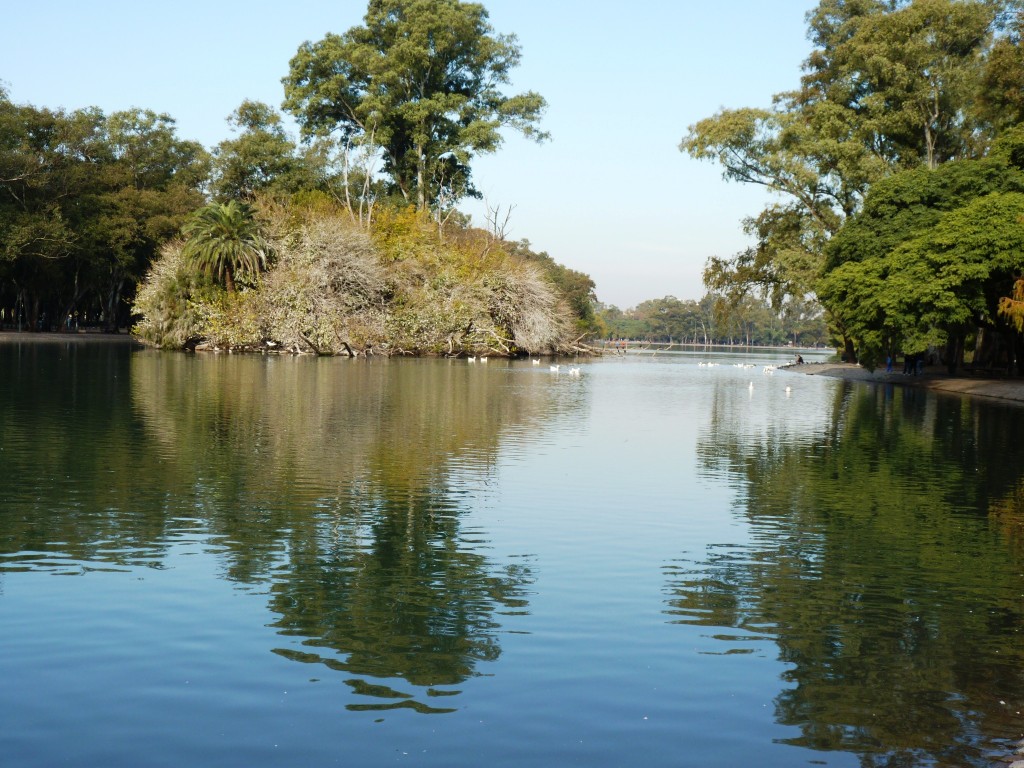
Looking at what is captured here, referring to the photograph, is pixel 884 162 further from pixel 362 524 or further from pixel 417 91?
pixel 362 524

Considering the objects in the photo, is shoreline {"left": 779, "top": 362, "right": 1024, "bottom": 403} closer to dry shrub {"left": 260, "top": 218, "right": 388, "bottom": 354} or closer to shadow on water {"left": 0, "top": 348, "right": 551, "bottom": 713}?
shadow on water {"left": 0, "top": 348, "right": 551, "bottom": 713}

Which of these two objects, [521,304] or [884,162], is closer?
[884,162]

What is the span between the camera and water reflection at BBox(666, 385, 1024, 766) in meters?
7.88

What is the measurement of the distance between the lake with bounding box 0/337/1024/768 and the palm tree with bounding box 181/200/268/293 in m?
50.4

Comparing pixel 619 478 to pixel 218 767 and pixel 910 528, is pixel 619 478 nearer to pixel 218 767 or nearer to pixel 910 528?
pixel 910 528

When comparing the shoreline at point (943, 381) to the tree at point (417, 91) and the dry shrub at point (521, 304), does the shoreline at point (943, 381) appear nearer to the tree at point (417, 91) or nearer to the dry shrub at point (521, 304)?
the dry shrub at point (521, 304)

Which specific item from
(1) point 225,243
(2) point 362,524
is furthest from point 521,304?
(2) point 362,524

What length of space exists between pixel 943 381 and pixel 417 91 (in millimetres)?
52818

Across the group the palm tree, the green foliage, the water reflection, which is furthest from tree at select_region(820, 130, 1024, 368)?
the green foliage

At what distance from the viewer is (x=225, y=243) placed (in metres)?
73.4

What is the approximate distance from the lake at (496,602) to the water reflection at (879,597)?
43mm

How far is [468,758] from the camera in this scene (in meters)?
6.96

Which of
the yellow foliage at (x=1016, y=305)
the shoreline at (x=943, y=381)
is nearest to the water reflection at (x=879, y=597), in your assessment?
the yellow foliage at (x=1016, y=305)

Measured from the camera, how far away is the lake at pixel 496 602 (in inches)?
293
